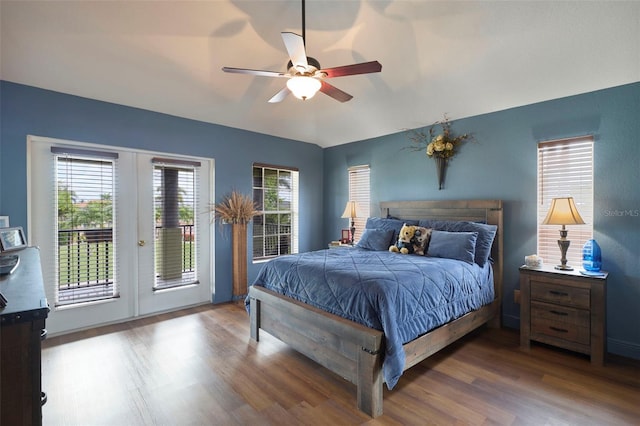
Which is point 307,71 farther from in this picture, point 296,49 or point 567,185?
point 567,185

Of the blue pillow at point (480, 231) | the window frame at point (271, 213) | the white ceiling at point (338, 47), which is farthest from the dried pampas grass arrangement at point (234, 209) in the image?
the blue pillow at point (480, 231)

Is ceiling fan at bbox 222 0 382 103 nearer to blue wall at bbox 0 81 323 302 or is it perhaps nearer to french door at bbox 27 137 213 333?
blue wall at bbox 0 81 323 302

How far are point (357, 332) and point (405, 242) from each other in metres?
1.75

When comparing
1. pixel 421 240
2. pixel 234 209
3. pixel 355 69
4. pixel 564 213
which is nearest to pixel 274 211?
pixel 234 209

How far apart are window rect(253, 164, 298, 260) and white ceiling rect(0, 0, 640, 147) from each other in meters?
1.51

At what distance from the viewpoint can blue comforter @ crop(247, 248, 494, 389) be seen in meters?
2.07

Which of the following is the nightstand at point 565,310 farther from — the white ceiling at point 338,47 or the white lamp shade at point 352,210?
the white lamp shade at point 352,210

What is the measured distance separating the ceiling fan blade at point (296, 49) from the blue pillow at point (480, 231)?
2.49 m

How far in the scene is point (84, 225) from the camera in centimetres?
336

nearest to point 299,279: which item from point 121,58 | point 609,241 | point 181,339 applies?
point 181,339

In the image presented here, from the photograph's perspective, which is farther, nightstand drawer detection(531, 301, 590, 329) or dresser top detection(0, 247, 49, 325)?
nightstand drawer detection(531, 301, 590, 329)

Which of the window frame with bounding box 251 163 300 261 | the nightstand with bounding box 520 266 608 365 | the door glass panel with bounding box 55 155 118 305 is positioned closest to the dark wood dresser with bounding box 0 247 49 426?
the door glass panel with bounding box 55 155 118 305

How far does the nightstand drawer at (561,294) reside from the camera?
2627 millimetres

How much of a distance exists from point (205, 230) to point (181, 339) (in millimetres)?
1563
